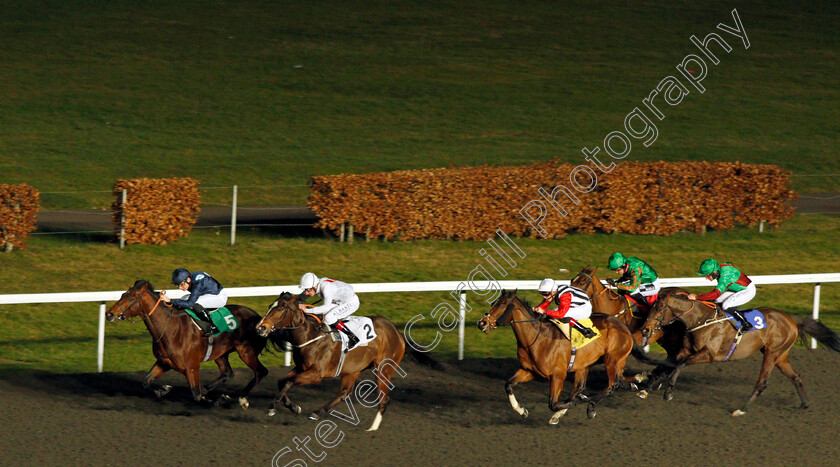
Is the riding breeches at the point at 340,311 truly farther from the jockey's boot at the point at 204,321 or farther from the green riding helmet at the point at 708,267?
the green riding helmet at the point at 708,267

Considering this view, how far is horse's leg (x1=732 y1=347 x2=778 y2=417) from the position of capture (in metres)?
7.28

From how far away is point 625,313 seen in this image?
820cm

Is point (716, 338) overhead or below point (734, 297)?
below

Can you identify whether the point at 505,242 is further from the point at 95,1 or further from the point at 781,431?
the point at 95,1

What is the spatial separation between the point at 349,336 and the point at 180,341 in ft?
4.08

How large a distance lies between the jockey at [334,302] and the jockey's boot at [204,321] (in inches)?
30.9

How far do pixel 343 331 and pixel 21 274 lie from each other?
543 cm

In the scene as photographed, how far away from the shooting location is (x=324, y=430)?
21.9 feet

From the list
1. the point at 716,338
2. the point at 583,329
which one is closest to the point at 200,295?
the point at 583,329

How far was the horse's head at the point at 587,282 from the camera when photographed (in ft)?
26.1

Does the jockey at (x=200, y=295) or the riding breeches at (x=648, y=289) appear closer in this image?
the jockey at (x=200, y=295)

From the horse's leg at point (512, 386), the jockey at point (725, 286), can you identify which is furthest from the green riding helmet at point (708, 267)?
the horse's leg at point (512, 386)

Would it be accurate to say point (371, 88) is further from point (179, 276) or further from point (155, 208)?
point (179, 276)

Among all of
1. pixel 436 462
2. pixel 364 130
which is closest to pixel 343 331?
pixel 436 462
